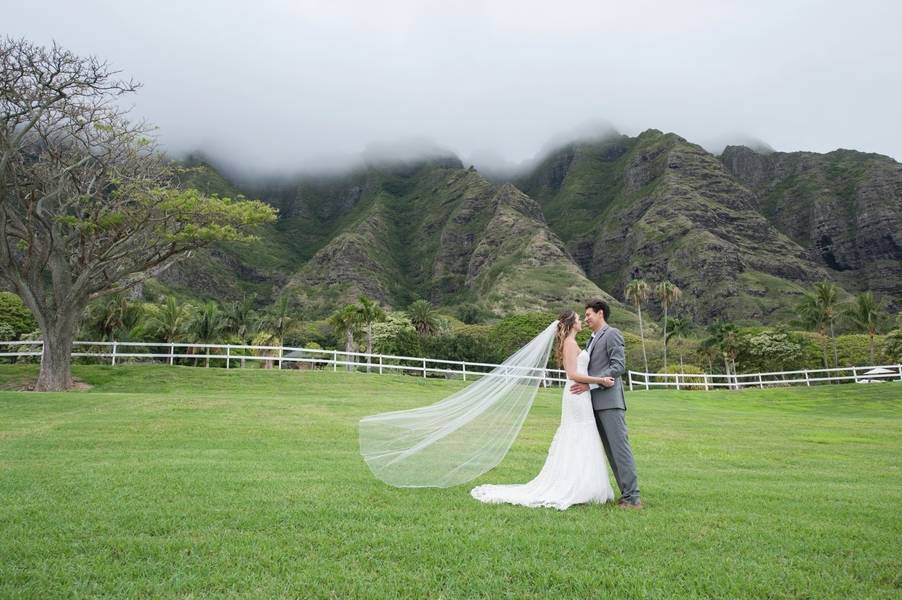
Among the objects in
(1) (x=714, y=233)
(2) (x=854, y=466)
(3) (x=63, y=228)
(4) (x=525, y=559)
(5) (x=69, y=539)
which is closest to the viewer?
(4) (x=525, y=559)

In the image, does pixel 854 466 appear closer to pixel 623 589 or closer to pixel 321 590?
pixel 623 589

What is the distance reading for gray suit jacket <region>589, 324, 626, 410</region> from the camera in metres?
6.17

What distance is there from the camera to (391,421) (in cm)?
725

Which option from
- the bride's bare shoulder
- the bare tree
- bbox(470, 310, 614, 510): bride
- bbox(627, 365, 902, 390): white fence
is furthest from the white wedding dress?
bbox(627, 365, 902, 390): white fence

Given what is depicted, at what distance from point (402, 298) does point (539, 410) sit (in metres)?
154

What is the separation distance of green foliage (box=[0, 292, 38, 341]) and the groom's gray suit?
52.4 metres

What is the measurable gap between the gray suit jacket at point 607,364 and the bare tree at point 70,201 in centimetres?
2037

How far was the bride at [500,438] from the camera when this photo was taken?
6160 millimetres

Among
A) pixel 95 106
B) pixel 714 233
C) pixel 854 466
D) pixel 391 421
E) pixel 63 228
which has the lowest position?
pixel 854 466

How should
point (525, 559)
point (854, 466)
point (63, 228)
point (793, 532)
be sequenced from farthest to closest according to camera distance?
point (63, 228)
point (854, 466)
point (793, 532)
point (525, 559)

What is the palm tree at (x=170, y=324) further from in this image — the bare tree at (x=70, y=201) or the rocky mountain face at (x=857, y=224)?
the rocky mountain face at (x=857, y=224)

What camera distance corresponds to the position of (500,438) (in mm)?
7184

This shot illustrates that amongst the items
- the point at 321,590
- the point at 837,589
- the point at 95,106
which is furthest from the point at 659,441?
the point at 95,106

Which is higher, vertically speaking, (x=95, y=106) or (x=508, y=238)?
(x=508, y=238)
